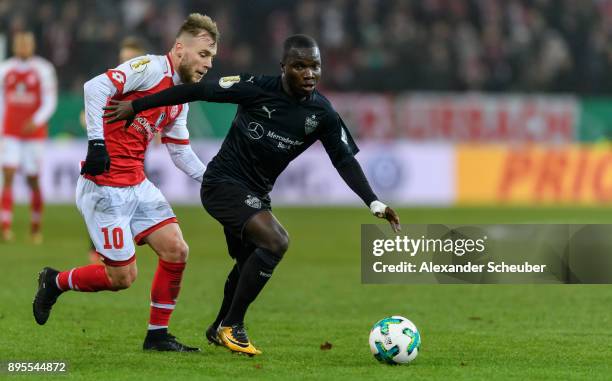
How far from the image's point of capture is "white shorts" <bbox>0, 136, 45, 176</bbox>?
1522 centimetres

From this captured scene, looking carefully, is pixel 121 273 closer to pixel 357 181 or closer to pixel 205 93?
pixel 205 93

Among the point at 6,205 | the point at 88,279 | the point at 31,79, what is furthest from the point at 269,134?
the point at 31,79

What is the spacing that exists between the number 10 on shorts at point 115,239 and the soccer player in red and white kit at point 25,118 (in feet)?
26.1

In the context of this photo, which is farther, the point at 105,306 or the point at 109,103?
the point at 105,306

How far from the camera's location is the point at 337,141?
743 centimetres

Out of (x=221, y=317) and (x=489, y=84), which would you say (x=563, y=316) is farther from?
(x=489, y=84)

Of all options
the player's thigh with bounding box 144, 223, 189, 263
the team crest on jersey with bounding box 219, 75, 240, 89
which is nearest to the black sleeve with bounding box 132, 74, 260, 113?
the team crest on jersey with bounding box 219, 75, 240, 89

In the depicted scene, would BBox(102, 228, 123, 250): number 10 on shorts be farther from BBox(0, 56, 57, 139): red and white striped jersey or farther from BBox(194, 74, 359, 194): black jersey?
BBox(0, 56, 57, 139): red and white striped jersey

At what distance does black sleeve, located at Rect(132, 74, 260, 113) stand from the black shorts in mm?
578

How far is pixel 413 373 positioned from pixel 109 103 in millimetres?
2519

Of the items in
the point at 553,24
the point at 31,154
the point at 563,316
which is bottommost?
the point at 563,316

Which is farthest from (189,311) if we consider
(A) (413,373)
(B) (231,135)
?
(A) (413,373)

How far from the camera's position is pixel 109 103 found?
282 inches

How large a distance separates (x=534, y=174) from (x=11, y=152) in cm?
1190
